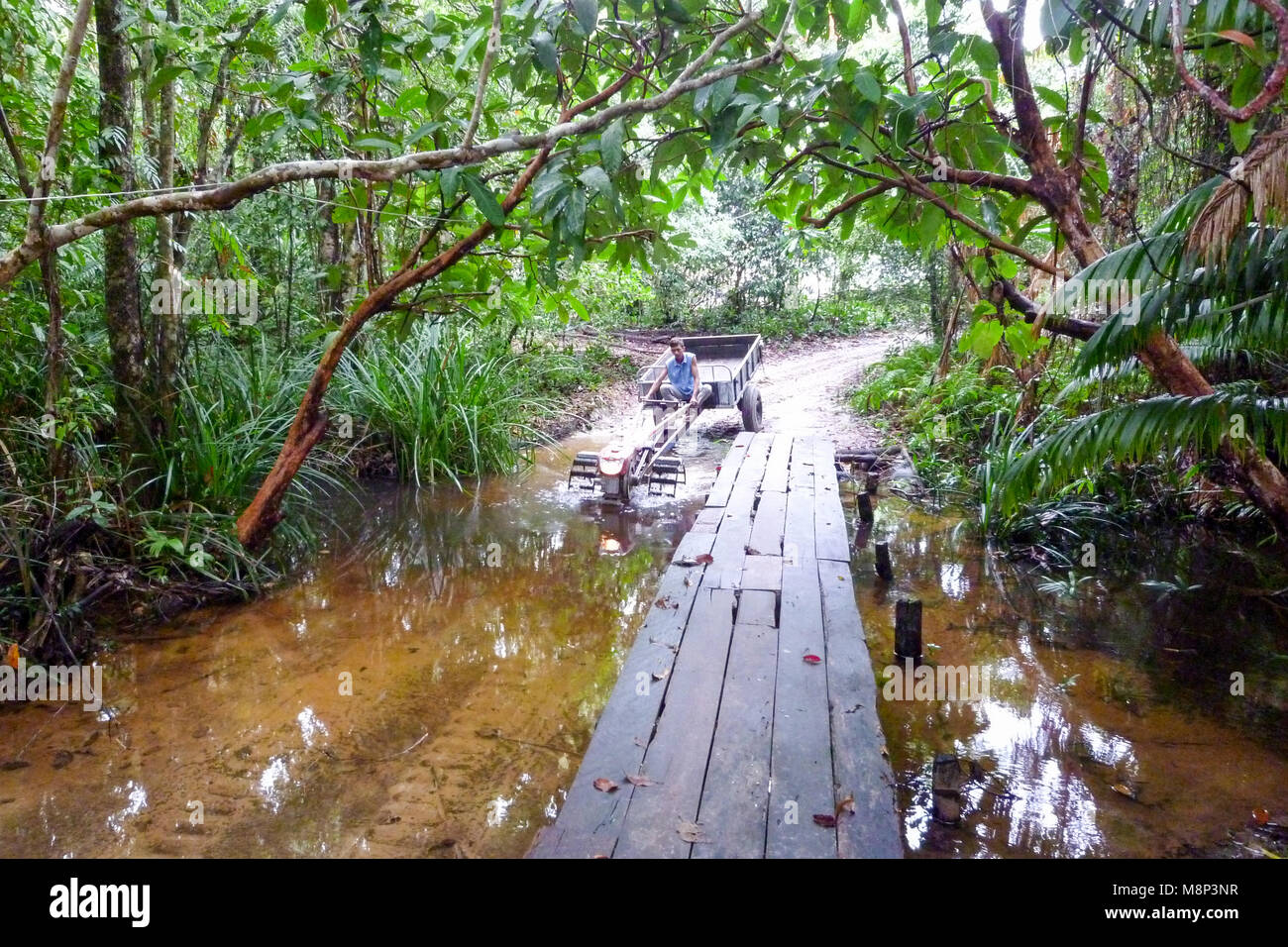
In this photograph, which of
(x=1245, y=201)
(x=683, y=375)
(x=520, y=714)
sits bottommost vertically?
(x=520, y=714)

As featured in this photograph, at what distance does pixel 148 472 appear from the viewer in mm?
4262

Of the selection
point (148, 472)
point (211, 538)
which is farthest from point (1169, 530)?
point (148, 472)

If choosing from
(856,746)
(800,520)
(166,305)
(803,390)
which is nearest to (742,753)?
(856,746)

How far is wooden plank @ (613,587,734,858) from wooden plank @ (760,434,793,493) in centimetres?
227

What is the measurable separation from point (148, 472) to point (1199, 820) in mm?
5246

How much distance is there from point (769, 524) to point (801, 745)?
2.31 meters

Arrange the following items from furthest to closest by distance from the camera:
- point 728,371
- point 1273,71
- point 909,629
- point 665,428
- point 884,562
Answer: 1. point 728,371
2. point 665,428
3. point 884,562
4. point 909,629
5. point 1273,71

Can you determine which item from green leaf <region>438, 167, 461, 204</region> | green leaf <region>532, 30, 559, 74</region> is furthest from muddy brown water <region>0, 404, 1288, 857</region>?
green leaf <region>532, 30, 559, 74</region>

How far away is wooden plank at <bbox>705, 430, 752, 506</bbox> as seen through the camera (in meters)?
5.00

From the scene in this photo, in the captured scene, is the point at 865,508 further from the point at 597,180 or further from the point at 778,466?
the point at 597,180

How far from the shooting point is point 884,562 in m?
4.65

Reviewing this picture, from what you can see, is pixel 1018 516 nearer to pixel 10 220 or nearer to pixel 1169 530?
pixel 1169 530

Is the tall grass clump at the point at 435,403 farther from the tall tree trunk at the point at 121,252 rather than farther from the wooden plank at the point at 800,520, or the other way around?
the wooden plank at the point at 800,520

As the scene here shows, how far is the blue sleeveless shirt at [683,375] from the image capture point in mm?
7844
